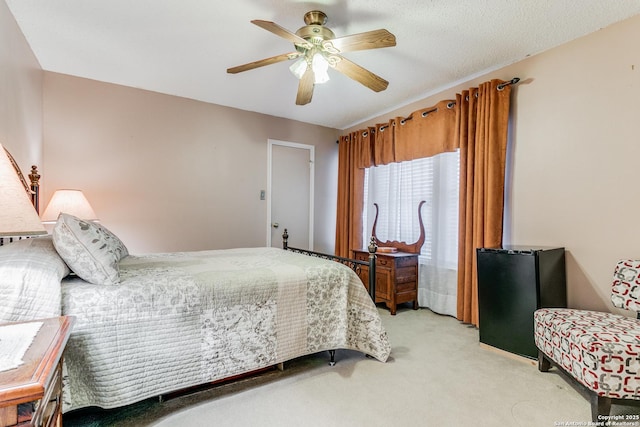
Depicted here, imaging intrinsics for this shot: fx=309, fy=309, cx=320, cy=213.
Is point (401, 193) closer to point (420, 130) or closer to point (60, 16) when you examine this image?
point (420, 130)

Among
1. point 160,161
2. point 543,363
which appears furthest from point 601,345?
point 160,161

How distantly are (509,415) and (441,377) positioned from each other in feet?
1.49

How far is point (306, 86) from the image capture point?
244 cm

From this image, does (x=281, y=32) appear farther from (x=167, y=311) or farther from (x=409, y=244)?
(x=409, y=244)

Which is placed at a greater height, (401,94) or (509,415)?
(401,94)

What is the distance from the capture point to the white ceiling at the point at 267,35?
207 cm

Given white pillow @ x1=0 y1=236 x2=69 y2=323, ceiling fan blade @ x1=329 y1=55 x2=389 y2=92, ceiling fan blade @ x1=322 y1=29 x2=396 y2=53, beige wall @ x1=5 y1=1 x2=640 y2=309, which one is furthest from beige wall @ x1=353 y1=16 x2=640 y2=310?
white pillow @ x1=0 y1=236 x2=69 y2=323

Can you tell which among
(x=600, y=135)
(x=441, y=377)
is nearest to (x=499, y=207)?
(x=600, y=135)

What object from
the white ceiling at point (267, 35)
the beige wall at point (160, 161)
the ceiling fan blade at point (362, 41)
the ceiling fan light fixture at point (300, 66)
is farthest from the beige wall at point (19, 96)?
the ceiling fan blade at point (362, 41)

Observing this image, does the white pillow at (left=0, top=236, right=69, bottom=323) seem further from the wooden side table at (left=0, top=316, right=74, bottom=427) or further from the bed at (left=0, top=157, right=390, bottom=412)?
the wooden side table at (left=0, top=316, right=74, bottom=427)

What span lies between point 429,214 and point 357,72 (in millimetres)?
1983

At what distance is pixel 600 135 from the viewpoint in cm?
230

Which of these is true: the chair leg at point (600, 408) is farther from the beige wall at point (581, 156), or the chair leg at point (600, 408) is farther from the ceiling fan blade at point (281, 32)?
the ceiling fan blade at point (281, 32)

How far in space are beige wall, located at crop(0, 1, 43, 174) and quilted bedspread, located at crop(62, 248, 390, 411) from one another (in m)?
1.12
